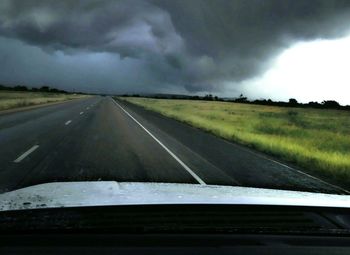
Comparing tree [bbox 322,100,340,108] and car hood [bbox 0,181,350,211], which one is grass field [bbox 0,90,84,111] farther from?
tree [bbox 322,100,340,108]

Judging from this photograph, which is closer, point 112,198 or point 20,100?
point 112,198

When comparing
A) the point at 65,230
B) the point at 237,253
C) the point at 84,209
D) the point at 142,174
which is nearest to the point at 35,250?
the point at 65,230

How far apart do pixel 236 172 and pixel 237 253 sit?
9.04m

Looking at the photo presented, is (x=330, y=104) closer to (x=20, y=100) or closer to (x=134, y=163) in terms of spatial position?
(x=20, y=100)

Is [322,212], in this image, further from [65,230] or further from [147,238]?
[65,230]

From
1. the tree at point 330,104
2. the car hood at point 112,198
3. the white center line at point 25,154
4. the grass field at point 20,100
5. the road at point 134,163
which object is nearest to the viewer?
the car hood at point 112,198

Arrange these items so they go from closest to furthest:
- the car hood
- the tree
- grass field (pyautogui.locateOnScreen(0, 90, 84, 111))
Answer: the car hood < grass field (pyautogui.locateOnScreen(0, 90, 84, 111)) < the tree

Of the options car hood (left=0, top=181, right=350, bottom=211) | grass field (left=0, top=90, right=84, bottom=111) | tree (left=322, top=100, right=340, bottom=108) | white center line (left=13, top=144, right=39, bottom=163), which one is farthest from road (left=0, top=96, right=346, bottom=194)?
tree (left=322, top=100, right=340, bottom=108)

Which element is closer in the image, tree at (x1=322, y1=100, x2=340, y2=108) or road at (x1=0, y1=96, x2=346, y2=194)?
road at (x1=0, y1=96, x2=346, y2=194)

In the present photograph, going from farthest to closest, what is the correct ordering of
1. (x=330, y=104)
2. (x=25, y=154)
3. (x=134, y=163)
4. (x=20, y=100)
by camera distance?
(x=330, y=104), (x=20, y=100), (x=25, y=154), (x=134, y=163)

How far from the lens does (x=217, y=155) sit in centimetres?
1518

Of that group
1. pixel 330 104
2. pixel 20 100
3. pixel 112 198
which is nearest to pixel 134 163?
pixel 112 198

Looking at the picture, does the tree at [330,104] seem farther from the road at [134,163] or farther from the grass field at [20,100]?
the road at [134,163]

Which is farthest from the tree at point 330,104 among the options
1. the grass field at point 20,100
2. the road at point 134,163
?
the road at point 134,163
